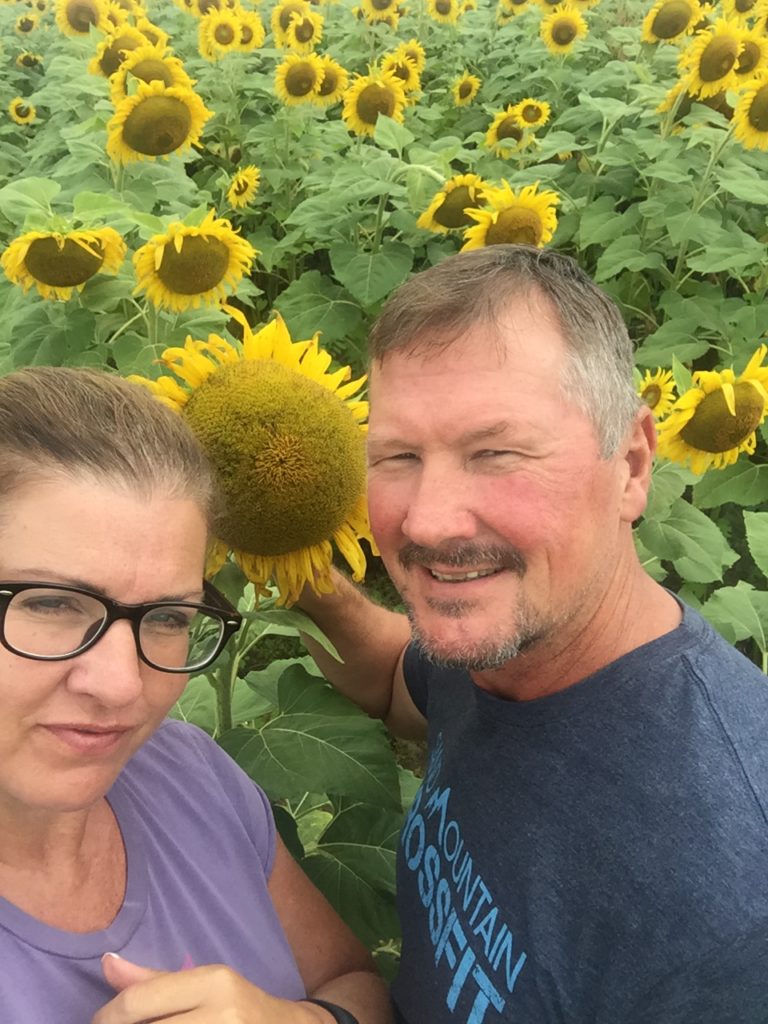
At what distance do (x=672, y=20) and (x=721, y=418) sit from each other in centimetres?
322

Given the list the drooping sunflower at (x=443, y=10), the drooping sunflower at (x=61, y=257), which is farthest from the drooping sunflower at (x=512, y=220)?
the drooping sunflower at (x=443, y=10)

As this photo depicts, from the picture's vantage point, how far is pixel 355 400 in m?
1.40

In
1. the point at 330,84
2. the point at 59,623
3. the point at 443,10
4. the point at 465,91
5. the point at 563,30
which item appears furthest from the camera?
→ the point at 443,10

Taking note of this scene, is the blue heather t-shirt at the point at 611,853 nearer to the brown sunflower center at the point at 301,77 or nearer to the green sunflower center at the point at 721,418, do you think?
the green sunflower center at the point at 721,418

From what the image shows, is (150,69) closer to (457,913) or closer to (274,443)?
(274,443)

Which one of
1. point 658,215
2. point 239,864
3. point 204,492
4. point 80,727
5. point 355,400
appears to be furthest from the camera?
point 658,215

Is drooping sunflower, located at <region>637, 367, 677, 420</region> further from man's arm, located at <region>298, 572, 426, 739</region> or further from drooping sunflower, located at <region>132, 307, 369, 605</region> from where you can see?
drooping sunflower, located at <region>132, 307, 369, 605</region>

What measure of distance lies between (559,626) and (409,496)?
26 centimetres

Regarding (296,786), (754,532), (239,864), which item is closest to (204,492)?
(239,864)

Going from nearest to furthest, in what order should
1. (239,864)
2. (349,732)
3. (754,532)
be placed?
(239,864)
(349,732)
(754,532)

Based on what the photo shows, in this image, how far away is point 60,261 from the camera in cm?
179

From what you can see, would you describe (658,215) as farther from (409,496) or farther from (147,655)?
(147,655)

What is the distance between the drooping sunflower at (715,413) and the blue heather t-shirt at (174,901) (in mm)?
1232

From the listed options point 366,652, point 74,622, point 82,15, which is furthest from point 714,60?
point 74,622
